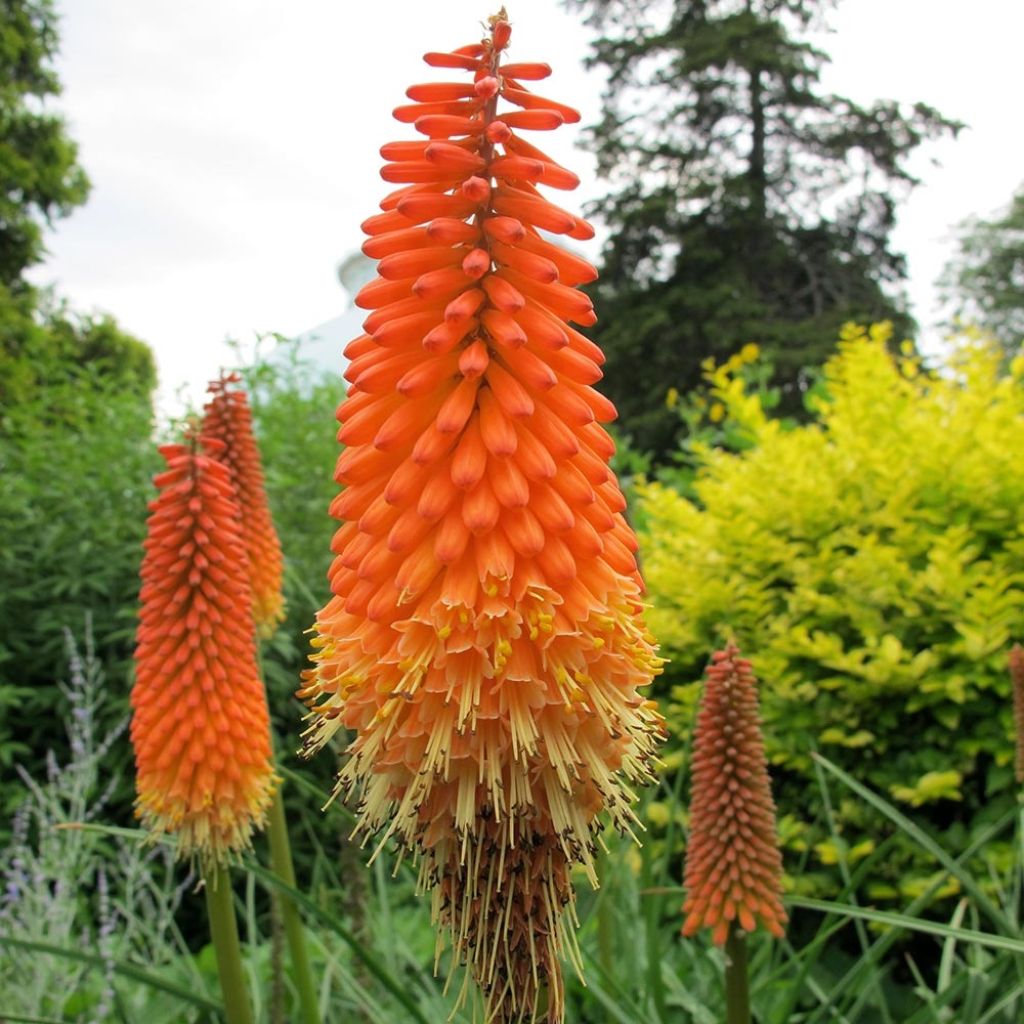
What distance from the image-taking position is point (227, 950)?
2.43 meters

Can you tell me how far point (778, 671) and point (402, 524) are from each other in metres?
3.54

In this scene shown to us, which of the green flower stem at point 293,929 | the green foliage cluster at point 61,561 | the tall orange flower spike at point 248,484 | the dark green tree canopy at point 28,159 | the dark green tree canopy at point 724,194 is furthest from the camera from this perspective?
the dark green tree canopy at point 724,194

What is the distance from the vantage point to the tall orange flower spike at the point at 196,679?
2.68 meters

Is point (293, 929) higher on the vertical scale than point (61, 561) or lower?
lower

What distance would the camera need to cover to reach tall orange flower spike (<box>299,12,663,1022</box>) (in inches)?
58.6

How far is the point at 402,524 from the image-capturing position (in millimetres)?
1533

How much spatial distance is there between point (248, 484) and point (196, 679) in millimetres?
1118

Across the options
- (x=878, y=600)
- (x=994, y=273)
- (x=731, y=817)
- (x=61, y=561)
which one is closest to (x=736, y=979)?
(x=731, y=817)

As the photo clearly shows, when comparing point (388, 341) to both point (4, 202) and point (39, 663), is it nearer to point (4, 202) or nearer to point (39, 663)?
point (39, 663)

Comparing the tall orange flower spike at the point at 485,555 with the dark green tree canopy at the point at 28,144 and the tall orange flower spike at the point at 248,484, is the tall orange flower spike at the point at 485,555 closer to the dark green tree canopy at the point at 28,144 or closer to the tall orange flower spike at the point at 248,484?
the tall orange flower spike at the point at 248,484

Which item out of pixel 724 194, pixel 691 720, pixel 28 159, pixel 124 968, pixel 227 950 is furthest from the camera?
pixel 724 194

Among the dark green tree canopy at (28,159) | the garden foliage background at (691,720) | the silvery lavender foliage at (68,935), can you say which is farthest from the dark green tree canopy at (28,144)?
the silvery lavender foliage at (68,935)

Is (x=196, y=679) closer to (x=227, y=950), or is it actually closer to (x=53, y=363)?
(x=227, y=950)

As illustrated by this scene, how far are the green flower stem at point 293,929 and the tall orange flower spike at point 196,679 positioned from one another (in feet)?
0.49
